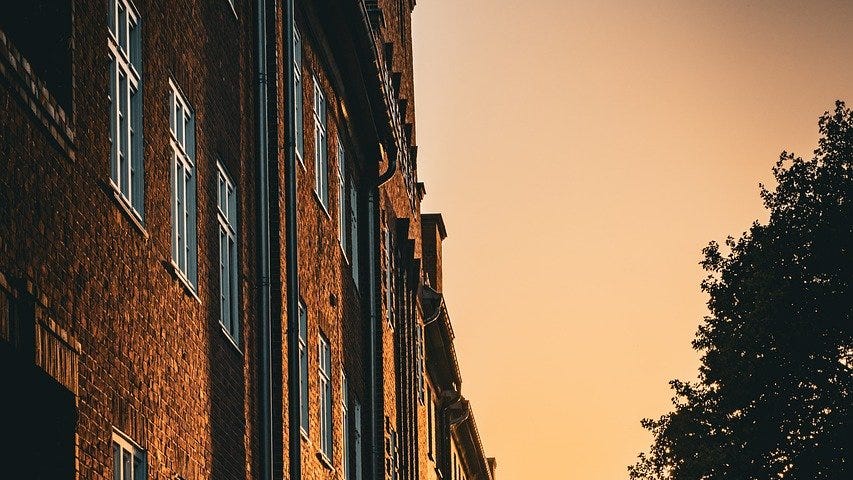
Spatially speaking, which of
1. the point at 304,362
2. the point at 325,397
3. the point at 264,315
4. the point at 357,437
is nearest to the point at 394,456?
the point at 357,437

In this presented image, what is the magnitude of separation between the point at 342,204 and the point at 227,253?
30.5 ft

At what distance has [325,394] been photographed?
23.1m

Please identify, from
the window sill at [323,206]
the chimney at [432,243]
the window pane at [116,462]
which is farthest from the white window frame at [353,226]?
the chimney at [432,243]

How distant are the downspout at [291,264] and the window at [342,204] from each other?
5.79 metres

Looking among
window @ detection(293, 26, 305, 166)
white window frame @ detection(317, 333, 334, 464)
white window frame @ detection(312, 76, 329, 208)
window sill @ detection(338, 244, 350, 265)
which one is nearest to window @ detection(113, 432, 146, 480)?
window @ detection(293, 26, 305, 166)

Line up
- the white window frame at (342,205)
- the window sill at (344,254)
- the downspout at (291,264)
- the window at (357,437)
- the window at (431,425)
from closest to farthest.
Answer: the downspout at (291,264)
the window sill at (344,254)
the white window frame at (342,205)
the window at (357,437)
the window at (431,425)

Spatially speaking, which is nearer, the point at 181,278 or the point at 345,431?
the point at 181,278

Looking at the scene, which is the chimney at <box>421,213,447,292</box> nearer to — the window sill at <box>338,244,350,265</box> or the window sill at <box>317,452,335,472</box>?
the window sill at <box>338,244,350,265</box>

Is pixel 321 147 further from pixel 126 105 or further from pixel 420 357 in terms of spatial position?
pixel 420 357

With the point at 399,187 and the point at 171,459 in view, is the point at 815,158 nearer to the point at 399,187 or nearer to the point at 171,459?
the point at 399,187

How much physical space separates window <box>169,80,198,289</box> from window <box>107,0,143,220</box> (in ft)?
3.23

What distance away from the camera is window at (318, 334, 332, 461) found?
891 inches

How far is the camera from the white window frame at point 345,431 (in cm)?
2472

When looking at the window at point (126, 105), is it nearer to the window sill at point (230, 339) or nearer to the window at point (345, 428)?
the window sill at point (230, 339)
